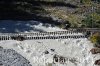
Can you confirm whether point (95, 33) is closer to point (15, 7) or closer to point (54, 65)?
point (54, 65)

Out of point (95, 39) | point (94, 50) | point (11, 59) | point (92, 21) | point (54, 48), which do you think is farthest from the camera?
point (92, 21)

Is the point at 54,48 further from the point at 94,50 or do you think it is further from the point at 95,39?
the point at 95,39

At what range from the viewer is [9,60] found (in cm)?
3459

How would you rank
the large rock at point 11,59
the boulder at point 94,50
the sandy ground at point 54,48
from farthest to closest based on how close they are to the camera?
the boulder at point 94,50 < the sandy ground at point 54,48 < the large rock at point 11,59

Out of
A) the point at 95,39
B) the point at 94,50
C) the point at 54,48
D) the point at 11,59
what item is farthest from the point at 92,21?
the point at 11,59

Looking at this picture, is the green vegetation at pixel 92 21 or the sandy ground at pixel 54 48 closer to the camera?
the sandy ground at pixel 54 48

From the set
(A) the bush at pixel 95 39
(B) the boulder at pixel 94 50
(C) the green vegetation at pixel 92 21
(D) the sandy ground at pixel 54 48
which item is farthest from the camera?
(C) the green vegetation at pixel 92 21

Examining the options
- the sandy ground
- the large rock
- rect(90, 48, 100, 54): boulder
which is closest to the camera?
the large rock

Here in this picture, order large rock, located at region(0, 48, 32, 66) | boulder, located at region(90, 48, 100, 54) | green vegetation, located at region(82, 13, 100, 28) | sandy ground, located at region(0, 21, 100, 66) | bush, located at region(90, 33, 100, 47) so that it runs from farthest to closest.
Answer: green vegetation, located at region(82, 13, 100, 28)
bush, located at region(90, 33, 100, 47)
boulder, located at region(90, 48, 100, 54)
sandy ground, located at region(0, 21, 100, 66)
large rock, located at region(0, 48, 32, 66)

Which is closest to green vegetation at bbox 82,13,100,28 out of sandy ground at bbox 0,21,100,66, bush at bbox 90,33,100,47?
sandy ground at bbox 0,21,100,66

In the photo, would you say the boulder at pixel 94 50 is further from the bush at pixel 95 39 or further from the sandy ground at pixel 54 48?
the bush at pixel 95 39

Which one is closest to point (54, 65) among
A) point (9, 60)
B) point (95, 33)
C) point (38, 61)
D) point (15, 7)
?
point (38, 61)

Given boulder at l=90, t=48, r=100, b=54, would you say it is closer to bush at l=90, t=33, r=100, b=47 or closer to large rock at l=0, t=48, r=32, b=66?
bush at l=90, t=33, r=100, b=47

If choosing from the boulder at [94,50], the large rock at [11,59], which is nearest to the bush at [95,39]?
the boulder at [94,50]
